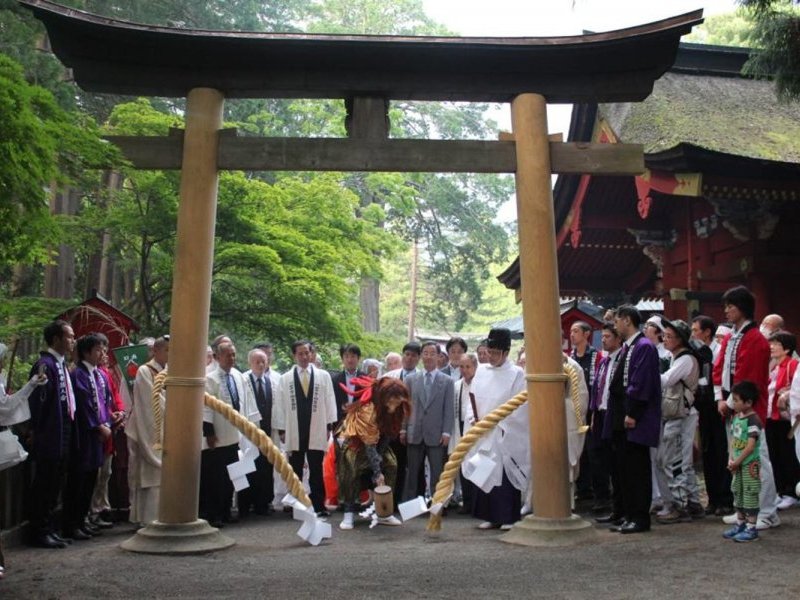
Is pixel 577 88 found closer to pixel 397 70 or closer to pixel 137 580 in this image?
pixel 397 70

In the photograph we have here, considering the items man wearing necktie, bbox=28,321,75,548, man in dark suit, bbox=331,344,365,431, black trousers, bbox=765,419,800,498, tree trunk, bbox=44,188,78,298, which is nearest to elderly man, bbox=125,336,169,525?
man wearing necktie, bbox=28,321,75,548

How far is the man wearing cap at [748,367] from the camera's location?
6.61 meters

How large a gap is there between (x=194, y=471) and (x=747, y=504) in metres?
4.36

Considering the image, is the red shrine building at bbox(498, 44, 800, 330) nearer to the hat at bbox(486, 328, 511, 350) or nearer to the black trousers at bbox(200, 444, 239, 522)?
the hat at bbox(486, 328, 511, 350)

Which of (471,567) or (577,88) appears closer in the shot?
(471,567)

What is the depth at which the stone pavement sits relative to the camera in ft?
15.9

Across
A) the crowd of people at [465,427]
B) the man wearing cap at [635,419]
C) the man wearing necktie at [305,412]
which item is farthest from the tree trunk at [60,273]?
the man wearing cap at [635,419]

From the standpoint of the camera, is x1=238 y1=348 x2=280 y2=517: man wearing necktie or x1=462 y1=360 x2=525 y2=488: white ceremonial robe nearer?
x1=462 y1=360 x2=525 y2=488: white ceremonial robe

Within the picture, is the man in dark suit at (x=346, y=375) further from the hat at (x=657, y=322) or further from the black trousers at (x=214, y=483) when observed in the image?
the hat at (x=657, y=322)

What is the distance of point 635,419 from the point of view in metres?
6.76

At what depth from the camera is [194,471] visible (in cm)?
655

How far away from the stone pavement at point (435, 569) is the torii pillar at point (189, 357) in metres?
0.28

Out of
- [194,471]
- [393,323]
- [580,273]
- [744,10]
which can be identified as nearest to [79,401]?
[194,471]

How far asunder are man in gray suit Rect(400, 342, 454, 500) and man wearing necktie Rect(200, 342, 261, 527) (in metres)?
1.79
